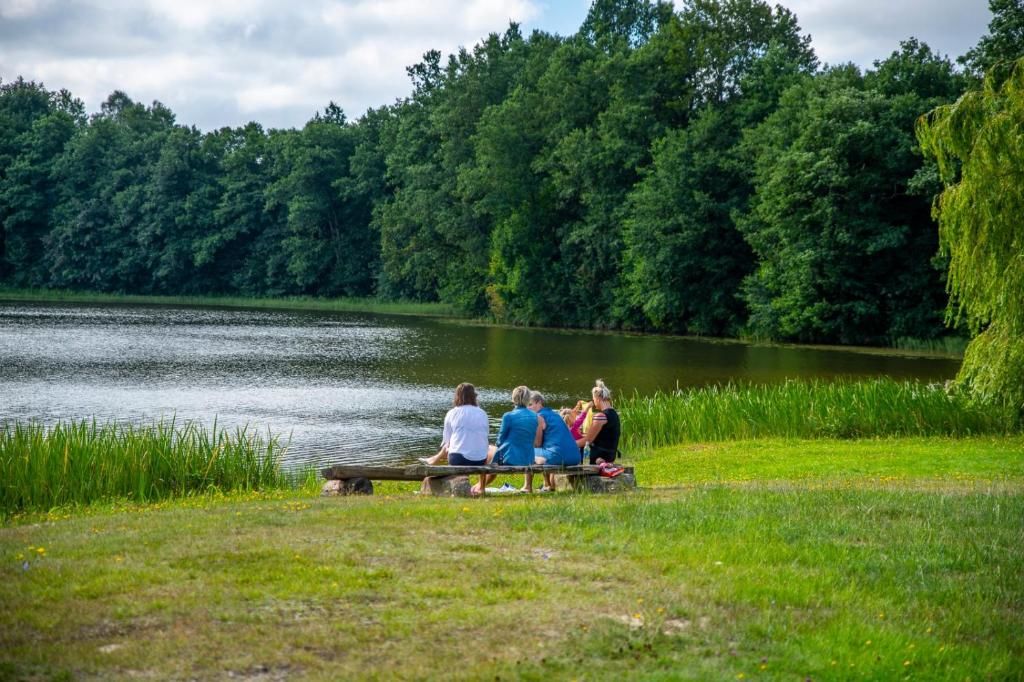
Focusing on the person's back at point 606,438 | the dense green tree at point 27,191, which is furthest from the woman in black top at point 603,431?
the dense green tree at point 27,191

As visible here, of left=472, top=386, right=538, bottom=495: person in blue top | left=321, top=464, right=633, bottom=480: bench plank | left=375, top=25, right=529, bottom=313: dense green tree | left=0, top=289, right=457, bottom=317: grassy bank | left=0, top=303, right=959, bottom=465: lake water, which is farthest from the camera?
left=0, top=289, right=457, bottom=317: grassy bank

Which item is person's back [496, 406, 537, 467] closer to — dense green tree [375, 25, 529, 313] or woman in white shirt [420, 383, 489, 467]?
woman in white shirt [420, 383, 489, 467]

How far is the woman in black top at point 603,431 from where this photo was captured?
49.2 ft

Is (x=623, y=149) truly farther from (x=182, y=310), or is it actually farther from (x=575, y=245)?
(x=182, y=310)

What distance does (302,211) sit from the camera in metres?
92.4

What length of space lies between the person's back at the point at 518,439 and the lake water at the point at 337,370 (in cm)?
641

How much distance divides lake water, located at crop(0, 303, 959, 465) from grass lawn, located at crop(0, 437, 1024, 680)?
1040cm

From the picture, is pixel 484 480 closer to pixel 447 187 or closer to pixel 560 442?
pixel 560 442

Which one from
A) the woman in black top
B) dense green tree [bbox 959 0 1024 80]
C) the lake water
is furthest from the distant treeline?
the woman in black top

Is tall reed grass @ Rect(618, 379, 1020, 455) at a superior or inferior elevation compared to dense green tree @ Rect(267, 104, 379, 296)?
inferior

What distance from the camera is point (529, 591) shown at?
7324 millimetres

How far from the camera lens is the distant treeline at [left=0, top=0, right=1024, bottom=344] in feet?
160

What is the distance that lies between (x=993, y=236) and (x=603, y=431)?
27.2 ft

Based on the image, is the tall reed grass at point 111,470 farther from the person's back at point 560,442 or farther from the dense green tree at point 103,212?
the dense green tree at point 103,212
